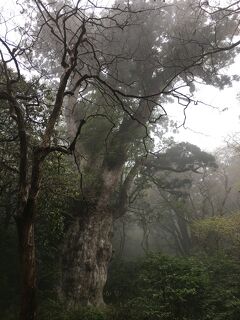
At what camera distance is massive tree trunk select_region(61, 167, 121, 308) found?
12.1 m

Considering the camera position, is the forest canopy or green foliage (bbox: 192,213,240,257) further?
green foliage (bbox: 192,213,240,257)

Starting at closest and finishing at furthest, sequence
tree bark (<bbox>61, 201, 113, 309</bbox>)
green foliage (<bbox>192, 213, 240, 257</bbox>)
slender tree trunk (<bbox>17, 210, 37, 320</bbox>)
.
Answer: slender tree trunk (<bbox>17, 210, 37, 320</bbox>), tree bark (<bbox>61, 201, 113, 309</bbox>), green foliage (<bbox>192, 213, 240, 257</bbox>)

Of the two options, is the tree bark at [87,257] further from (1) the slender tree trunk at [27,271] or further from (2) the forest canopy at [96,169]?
(1) the slender tree trunk at [27,271]

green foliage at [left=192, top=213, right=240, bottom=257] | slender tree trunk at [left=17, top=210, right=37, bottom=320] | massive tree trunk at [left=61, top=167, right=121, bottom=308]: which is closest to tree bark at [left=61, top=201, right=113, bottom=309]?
massive tree trunk at [left=61, top=167, right=121, bottom=308]

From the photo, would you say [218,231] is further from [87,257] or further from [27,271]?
[27,271]

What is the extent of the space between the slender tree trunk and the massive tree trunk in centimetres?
588

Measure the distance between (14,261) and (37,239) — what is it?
5.41 ft

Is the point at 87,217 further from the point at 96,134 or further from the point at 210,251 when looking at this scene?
the point at 210,251

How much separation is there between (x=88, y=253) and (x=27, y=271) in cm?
719

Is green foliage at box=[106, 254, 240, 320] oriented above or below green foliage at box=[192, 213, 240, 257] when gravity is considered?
below

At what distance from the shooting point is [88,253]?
12695 mm

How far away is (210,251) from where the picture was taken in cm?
2075

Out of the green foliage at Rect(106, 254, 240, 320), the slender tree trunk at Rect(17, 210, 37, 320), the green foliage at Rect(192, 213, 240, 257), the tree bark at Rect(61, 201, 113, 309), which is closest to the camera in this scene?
the slender tree trunk at Rect(17, 210, 37, 320)

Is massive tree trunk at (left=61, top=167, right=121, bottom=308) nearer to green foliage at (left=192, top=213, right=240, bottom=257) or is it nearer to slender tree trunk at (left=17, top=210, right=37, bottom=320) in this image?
slender tree trunk at (left=17, top=210, right=37, bottom=320)
